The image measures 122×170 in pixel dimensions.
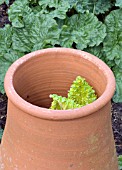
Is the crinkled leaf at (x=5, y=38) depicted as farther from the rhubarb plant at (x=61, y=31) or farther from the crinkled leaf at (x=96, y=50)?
the crinkled leaf at (x=96, y=50)

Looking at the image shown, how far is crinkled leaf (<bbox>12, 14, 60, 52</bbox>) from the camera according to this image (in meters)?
3.20

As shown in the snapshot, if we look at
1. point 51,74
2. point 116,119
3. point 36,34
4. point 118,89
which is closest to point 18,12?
point 36,34

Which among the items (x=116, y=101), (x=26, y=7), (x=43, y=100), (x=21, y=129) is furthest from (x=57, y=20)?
(x=21, y=129)

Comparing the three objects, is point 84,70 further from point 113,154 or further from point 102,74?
point 113,154

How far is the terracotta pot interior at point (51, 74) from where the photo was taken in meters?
1.82

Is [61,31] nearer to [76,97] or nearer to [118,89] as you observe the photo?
[118,89]

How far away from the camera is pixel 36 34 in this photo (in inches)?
127

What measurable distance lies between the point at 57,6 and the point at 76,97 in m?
1.48

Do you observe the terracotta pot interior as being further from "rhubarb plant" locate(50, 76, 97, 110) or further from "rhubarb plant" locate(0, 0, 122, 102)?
"rhubarb plant" locate(0, 0, 122, 102)

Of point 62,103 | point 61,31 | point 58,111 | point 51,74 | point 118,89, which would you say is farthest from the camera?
point 118,89

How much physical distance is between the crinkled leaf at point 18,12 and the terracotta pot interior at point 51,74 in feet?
4.50

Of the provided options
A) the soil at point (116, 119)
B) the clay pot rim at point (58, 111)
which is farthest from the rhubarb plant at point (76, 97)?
the soil at point (116, 119)

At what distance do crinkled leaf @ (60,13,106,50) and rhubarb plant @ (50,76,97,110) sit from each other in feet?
4.34

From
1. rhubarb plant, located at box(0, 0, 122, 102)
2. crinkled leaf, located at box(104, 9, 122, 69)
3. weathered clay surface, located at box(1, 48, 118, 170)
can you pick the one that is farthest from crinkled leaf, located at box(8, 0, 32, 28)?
weathered clay surface, located at box(1, 48, 118, 170)
